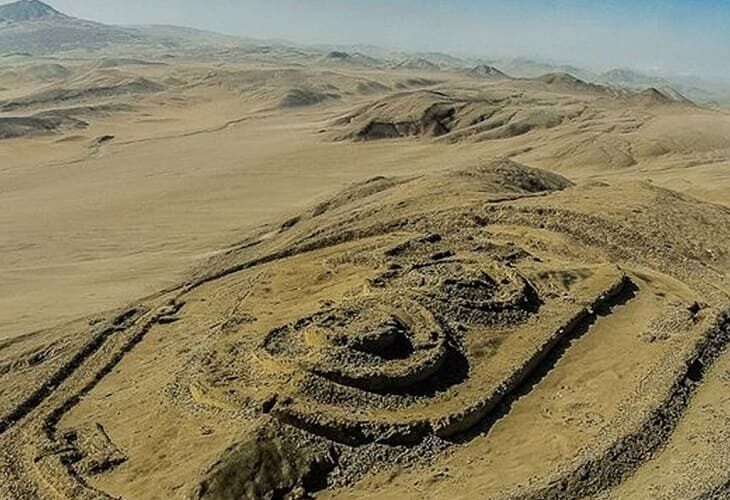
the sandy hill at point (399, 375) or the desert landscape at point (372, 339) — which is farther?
the desert landscape at point (372, 339)

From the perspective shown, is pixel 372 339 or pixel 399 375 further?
pixel 372 339

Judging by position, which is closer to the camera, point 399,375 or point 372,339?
point 399,375

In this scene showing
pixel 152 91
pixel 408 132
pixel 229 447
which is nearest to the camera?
pixel 229 447

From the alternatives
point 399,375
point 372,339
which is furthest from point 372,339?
point 399,375

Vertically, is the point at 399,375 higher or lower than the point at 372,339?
lower

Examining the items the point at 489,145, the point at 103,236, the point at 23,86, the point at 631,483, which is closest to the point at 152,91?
the point at 23,86

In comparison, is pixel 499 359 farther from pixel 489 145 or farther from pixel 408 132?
pixel 408 132

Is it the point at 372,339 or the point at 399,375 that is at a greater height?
the point at 372,339

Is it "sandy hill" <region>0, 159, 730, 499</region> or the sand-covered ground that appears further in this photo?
the sand-covered ground

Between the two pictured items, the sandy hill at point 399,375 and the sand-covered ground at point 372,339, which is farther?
the sand-covered ground at point 372,339

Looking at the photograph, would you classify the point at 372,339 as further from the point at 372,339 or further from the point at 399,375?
the point at 399,375

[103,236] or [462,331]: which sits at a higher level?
[462,331]
